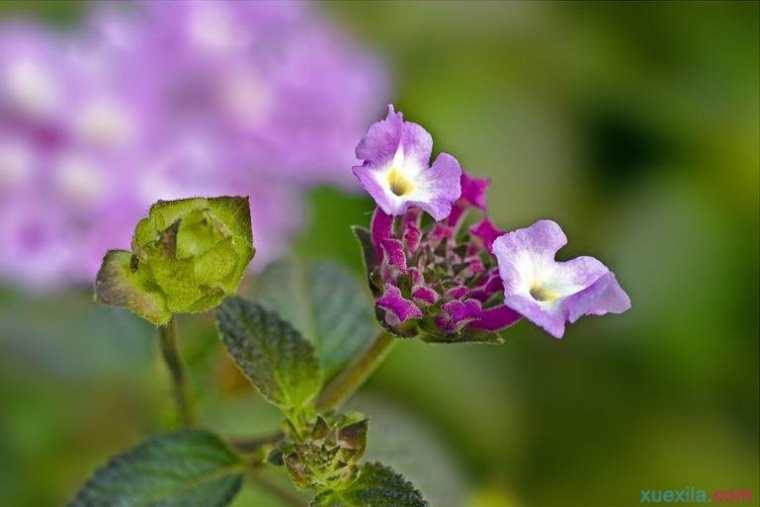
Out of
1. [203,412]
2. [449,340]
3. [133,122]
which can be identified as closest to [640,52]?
[133,122]

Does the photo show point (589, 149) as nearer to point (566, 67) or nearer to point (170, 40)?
point (566, 67)

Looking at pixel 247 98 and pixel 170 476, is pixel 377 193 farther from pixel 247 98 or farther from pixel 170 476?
pixel 247 98

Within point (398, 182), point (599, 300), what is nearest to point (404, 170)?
point (398, 182)

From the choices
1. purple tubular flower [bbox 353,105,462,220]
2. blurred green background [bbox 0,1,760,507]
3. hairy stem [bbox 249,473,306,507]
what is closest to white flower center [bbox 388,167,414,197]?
purple tubular flower [bbox 353,105,462,220]

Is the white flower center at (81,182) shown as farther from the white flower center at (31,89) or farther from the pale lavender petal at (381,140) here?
the pale lavender petal at (381,140)

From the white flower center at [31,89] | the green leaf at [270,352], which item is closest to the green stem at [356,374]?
the green leaf at [270,352]
